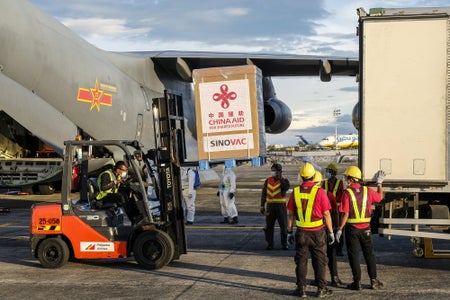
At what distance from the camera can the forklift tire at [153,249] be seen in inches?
368

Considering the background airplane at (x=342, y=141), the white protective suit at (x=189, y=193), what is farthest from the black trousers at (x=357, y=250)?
the background airplane at (x=342, y=141)

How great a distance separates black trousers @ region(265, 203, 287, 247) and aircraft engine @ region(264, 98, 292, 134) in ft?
45.4

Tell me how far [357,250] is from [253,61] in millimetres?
16963

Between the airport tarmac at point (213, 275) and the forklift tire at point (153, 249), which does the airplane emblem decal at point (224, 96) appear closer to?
the forklift tire at point (153, 249)

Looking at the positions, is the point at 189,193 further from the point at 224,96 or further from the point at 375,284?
the point at 375,284

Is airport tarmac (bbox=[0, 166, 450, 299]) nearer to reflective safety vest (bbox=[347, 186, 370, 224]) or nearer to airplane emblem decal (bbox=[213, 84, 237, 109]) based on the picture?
reflective safety vest (bbox=[347, 186, 370, 224])

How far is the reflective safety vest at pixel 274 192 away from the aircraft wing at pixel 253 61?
452 inches

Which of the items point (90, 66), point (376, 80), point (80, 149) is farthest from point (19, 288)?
point (90, 66)

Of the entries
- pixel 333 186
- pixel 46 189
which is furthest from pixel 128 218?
pixel 46 189

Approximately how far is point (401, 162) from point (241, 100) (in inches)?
121

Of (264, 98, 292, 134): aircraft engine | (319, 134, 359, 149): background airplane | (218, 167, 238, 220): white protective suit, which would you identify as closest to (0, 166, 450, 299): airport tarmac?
(218, 167, 238, 220): white protective suit

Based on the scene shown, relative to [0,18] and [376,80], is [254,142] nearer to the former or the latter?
[376,80]

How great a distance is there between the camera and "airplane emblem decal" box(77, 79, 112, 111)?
57.9ft

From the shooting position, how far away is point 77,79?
17359 millimetres
